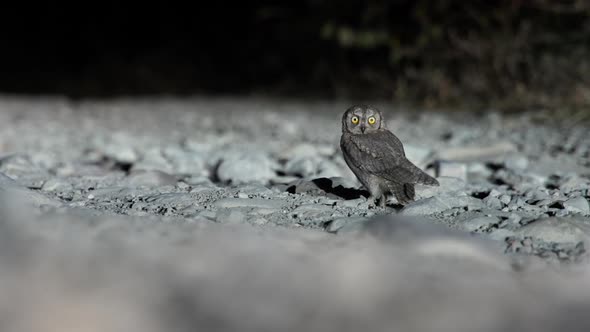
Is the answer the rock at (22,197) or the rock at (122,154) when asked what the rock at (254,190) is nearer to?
the rock at (22,197)

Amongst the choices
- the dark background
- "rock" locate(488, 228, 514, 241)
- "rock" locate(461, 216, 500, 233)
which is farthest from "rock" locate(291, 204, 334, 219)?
the dark background

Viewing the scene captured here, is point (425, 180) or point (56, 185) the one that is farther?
point (56, 185)

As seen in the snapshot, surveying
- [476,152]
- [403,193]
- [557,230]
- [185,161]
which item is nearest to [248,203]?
[403,193]

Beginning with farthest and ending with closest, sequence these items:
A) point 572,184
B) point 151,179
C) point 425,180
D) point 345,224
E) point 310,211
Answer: point 151,179, point 572,184, point 425,180, point 310,211, point 345,224

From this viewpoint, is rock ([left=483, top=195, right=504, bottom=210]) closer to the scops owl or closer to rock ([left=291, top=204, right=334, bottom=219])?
the scops owl

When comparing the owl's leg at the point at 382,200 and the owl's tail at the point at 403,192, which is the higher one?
the owl's tail at the point at 403,192

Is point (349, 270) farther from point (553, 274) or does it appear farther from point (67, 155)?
point (67, 155)

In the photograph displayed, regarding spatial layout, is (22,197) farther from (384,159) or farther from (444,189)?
(444,189)

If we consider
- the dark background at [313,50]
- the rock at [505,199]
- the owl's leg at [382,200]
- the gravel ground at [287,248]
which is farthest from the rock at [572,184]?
the dark background at [313,50]
